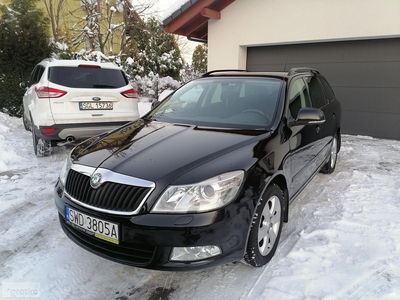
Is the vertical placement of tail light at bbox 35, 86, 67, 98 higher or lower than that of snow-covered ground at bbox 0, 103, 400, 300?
higher

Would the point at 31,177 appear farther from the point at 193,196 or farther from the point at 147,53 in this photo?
the point at 147,53

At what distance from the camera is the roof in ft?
25.7

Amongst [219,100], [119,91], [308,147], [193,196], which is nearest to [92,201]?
[193,196]

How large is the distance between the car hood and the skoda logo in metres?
0.09


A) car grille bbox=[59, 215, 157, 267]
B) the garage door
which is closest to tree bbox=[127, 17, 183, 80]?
the garage door

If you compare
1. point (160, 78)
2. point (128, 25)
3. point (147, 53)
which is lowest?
point (160, 78)

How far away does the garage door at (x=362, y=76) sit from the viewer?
7070 mm

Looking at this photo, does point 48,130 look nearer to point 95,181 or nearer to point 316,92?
point 95,181

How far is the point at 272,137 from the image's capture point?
272 cm

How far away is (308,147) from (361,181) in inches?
62.6

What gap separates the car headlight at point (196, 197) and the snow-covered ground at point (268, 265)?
0.71 m

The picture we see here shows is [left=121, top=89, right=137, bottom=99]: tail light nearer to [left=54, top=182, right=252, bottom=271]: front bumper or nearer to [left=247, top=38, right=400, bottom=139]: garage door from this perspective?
[left=247, top=38, right=400, bottom=139]: garage door

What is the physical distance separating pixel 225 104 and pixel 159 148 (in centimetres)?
116

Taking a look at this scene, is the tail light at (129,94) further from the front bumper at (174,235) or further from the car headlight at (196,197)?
→ the car headlight at (196,197)
